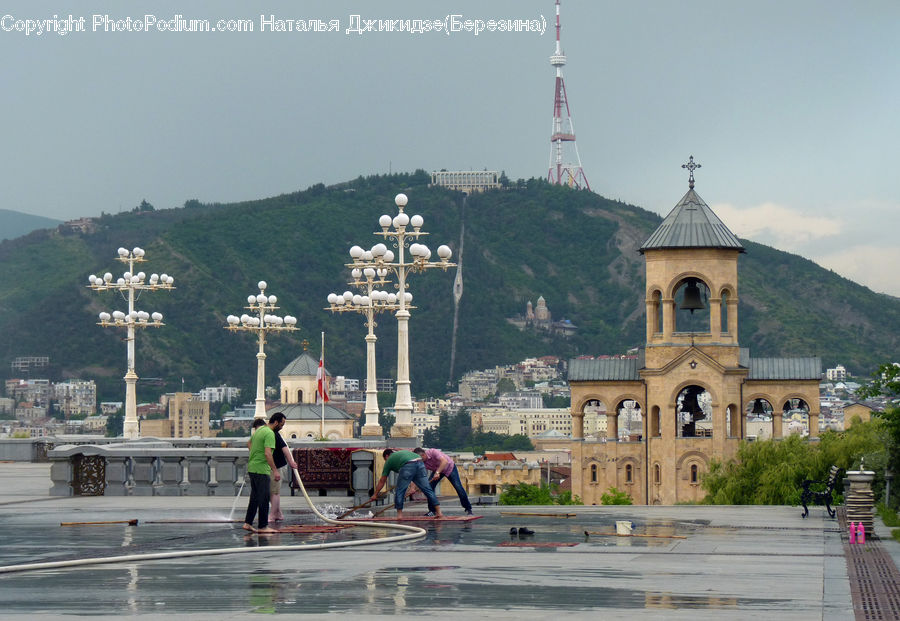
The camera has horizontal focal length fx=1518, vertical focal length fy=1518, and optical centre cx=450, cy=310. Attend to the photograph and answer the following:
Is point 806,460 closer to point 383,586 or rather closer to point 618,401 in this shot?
point 383,586

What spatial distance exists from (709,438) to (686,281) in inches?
252

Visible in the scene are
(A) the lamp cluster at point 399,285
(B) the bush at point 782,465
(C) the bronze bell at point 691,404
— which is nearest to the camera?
(B) the bush at point 782,465

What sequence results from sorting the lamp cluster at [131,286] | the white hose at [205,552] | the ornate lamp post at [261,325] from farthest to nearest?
the ornate lamp post at [261,325], the lamp cluster at [131,286], the white hose at [205,552]

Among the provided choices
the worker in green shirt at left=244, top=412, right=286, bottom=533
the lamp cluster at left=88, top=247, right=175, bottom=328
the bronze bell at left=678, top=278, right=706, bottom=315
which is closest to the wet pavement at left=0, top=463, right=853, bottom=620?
the worker in green shirt at left=244, top=412, right=286, bottom=533

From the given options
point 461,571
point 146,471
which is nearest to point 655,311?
point 146,471

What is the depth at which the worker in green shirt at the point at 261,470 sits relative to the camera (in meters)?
18.3

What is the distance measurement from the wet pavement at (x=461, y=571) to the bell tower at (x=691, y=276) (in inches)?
1571

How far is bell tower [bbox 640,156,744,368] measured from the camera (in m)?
60.8

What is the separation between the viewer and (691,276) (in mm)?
61062

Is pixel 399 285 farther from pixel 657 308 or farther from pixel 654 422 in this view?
pixel 654 422

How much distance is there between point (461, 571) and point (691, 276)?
48.5m

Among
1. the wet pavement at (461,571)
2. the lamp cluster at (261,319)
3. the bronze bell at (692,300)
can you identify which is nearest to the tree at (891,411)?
the wet pavement at (461,571)

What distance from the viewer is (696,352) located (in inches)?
2416

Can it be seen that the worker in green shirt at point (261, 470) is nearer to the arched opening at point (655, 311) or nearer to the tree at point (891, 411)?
the tree at point (891, 411)
